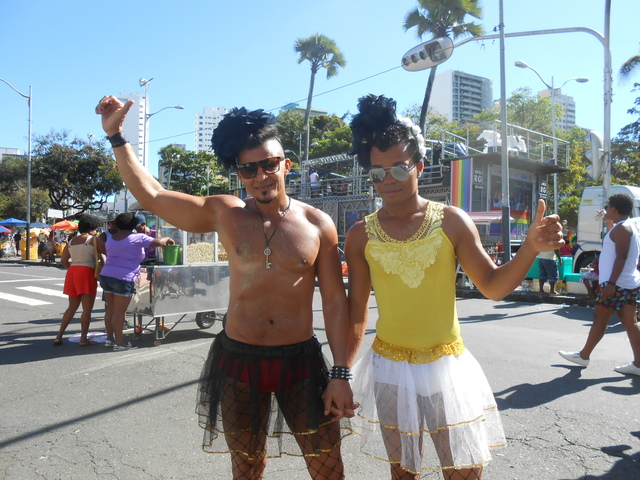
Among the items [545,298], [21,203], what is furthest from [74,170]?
[545,298]

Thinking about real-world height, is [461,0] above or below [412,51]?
above

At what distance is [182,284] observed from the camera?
7.03 meters

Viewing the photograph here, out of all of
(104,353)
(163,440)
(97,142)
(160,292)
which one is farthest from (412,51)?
(97,142)

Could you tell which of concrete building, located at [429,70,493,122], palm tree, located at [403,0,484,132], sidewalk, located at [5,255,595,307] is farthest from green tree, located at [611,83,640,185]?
concrete building, located at [429,70,493,122]

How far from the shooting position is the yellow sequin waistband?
214cm

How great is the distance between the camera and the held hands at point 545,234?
6.38 ft

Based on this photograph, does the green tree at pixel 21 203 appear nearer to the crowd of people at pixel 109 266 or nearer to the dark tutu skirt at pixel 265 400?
the crowd of people at pixel 109 266

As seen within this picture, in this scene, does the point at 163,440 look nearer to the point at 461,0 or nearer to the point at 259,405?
the point at 259,405

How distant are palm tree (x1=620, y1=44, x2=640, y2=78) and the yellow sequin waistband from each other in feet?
90.5

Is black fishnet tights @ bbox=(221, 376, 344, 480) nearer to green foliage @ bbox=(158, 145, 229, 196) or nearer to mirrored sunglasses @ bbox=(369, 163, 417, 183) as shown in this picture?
mirrored sunglasses @ bbox=(369, 163, 417, 183)

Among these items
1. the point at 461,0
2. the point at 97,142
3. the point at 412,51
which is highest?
the point at 461,0

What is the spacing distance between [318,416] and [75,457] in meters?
2.22

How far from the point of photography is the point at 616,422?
160 inches

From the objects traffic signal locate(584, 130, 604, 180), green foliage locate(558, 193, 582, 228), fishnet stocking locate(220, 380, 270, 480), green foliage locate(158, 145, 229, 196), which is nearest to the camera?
fishnet stocking locate(220, 380, 270, 480)
